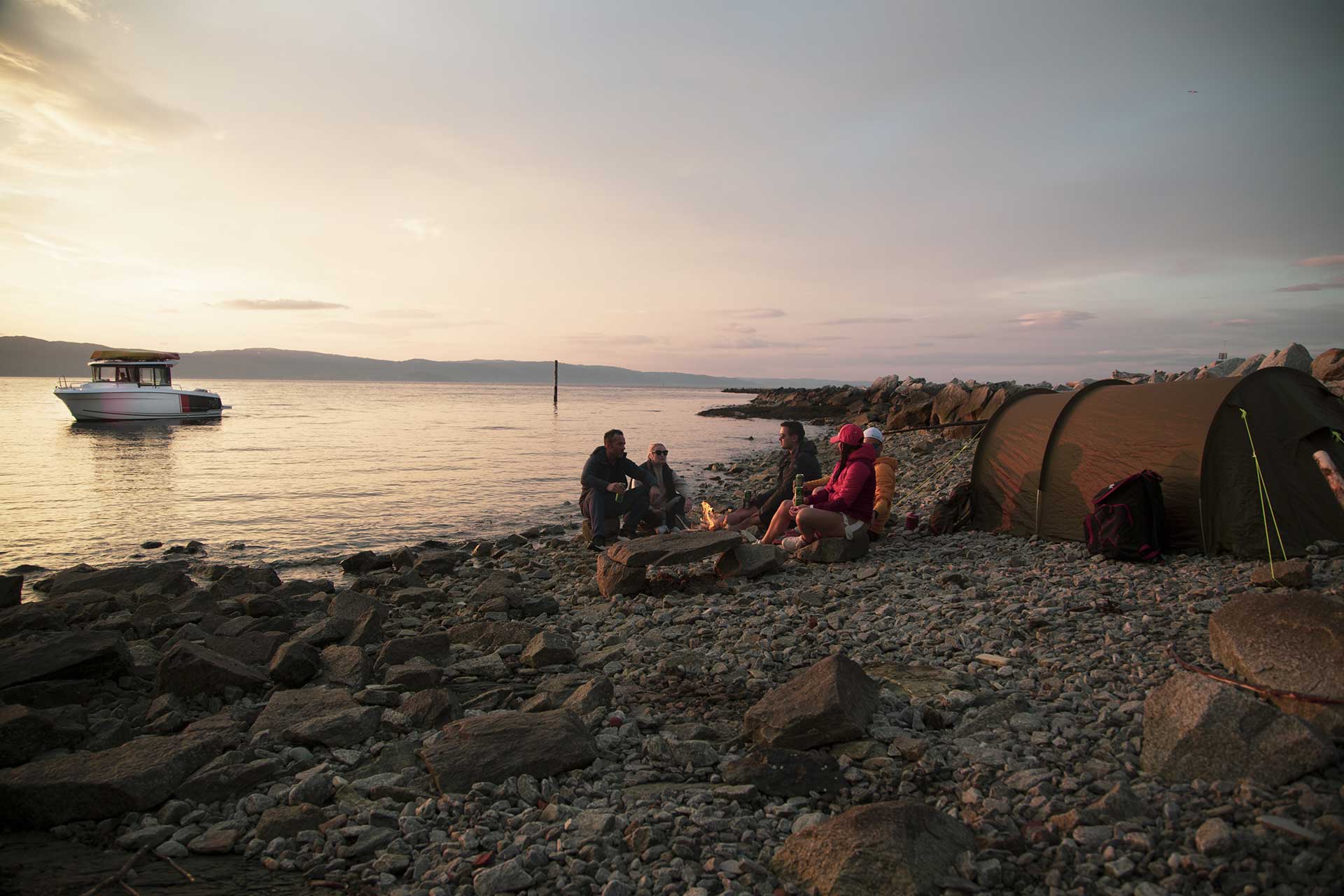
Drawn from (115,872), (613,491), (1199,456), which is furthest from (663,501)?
→ (115,872)

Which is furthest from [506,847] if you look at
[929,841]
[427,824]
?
[929,841]

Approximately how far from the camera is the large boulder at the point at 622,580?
9.03m

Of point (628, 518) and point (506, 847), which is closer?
point (506, 847)

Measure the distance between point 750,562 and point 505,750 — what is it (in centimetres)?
495

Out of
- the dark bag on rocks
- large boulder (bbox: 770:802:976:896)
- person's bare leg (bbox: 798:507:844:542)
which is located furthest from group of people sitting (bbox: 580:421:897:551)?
large boulder (bbox: 770:802:976:896)

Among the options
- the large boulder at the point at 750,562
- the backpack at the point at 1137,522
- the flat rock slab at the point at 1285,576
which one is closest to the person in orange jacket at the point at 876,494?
the large boulder at the point at 750,562

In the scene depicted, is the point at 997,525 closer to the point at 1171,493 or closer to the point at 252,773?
the point at 1171,493

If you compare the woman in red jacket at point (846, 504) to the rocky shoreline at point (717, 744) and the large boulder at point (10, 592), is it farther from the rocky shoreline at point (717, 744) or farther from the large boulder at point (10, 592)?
the large boulder at point (10, 592)

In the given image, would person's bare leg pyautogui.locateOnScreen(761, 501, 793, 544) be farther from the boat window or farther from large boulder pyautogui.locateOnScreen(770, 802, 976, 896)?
the boat window

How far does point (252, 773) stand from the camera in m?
4.74

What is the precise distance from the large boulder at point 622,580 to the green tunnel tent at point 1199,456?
5.71m

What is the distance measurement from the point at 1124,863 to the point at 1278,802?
959 millimetres

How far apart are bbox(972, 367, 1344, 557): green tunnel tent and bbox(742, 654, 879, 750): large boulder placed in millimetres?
Result: 5936

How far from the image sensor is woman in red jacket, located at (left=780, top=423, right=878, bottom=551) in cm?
966
